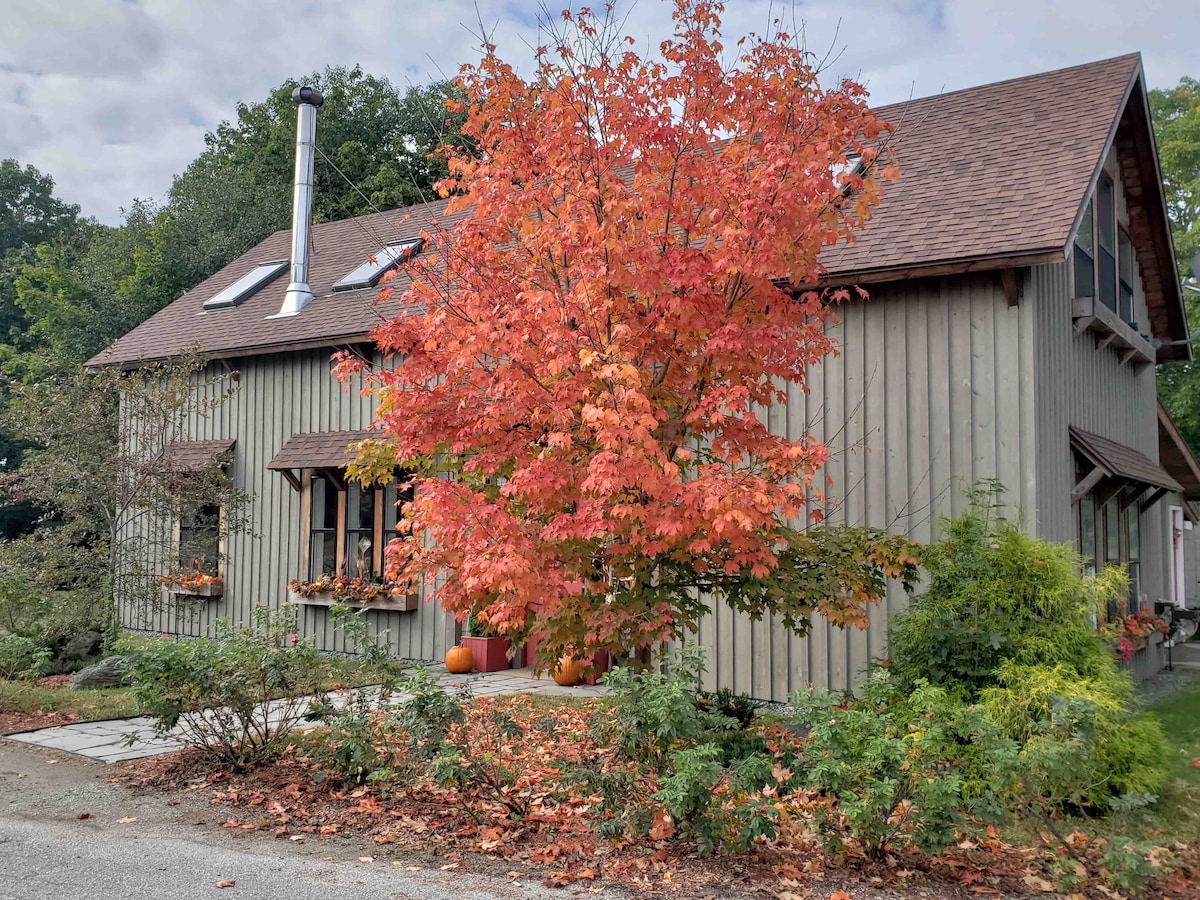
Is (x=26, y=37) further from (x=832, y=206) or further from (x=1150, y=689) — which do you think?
(x=1150, y=689)

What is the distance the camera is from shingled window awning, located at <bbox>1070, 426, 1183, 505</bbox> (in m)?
9.12

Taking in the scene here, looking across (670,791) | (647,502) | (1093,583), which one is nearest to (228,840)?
(670,791)

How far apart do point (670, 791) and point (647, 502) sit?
197 cm

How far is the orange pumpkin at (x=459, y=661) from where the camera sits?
11297 millimetres

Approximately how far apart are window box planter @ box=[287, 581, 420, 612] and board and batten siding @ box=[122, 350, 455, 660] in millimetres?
197

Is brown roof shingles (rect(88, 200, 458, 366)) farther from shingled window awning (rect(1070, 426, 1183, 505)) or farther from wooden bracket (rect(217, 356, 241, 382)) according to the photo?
shingled window awning (rect(1070, 426, 1183, 505))

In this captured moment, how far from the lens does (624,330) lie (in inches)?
221

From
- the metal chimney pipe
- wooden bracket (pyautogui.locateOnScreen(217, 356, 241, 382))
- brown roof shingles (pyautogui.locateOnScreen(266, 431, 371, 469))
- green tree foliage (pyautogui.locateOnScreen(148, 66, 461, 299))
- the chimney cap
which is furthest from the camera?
green tree foliage (pyautogui.locateOnScreen(148, 66, 461, 299))

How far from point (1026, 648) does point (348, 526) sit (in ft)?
28.9

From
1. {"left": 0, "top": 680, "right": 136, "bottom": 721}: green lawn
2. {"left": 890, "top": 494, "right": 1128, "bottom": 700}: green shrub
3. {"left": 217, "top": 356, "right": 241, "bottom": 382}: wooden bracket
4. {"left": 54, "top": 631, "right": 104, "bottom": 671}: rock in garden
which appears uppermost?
{"left": 217, "top": 356, "right": 241, "bottom": 382}: wooden bracket

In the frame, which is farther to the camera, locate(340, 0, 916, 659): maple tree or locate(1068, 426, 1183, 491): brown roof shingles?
locate(1068, 426, 1183, 491): brown roof shingles

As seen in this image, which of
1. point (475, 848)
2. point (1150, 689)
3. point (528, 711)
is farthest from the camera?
point (1150, 689)

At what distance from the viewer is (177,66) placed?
18281 millimetres

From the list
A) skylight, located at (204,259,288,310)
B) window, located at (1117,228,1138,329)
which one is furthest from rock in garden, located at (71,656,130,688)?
window, located at (1117,228,1138,329)
